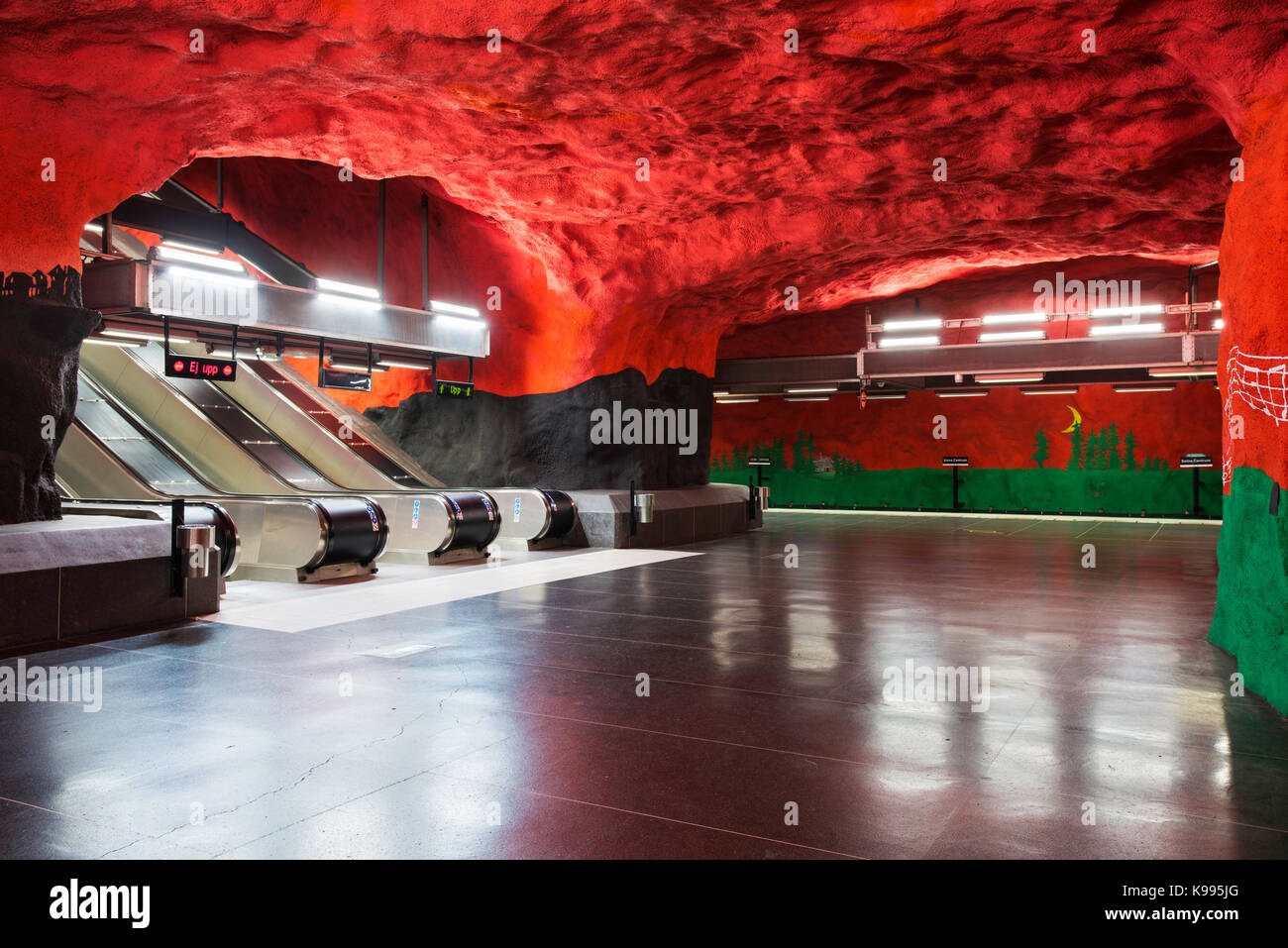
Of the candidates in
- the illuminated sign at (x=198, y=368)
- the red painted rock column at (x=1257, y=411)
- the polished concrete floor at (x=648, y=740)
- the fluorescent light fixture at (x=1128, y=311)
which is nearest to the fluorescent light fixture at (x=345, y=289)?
the illuminated sign at (x=198, y=368)

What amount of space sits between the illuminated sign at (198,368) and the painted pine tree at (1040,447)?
18.1 meters

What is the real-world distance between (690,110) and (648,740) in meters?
5.93

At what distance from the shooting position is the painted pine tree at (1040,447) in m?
21.2

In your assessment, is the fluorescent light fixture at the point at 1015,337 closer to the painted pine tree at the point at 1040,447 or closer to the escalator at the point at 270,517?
the painted pine tree at the point at 1040,447

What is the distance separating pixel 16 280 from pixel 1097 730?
786 centimetres

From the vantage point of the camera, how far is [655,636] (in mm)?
6730

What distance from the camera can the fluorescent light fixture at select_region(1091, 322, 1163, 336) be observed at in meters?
14.6

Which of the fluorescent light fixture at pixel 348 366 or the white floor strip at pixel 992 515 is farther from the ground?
the fluorescent light fixture at pixel 348 366

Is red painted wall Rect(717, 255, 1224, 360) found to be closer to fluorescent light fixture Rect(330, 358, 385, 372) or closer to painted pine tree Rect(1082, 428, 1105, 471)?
painted pine tree Rect(1082, 428, 1105, 471)

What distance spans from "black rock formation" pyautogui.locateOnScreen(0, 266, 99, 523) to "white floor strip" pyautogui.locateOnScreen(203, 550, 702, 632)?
1714 mm

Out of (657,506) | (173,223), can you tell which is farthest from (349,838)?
(657,506)

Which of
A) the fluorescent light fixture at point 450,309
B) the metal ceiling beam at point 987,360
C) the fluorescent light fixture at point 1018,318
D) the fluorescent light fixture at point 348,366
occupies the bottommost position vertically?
the fluorescent light fixture at point 348,366

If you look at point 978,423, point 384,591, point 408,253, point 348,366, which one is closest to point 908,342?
point 978,423
